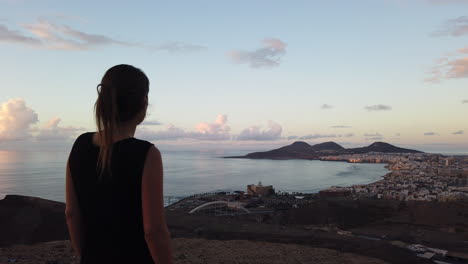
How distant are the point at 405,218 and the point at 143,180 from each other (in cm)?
2851

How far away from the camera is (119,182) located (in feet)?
4.08

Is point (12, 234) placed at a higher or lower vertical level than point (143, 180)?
lower

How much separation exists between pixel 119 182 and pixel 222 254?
10.4 m

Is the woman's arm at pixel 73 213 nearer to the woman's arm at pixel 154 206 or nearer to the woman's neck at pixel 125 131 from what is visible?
the woman's neck at pixel 125 131

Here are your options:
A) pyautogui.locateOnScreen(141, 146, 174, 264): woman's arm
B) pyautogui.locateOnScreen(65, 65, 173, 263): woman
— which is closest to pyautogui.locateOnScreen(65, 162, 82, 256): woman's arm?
pyautogui.locateOnScreen(65, 65, 173, 263): woman

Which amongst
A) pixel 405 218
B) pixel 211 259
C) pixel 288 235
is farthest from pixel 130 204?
pixel 405 218

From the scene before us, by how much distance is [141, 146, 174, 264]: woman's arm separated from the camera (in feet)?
3.93

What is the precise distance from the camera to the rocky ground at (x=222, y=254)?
1008 cm

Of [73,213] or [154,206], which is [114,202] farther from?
[73,213]

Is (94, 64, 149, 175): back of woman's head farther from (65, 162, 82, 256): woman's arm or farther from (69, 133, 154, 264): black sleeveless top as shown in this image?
(65, 162, 82, 256): woman's arm

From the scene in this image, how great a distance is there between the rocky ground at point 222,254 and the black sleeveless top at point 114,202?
9.16m

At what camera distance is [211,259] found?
34.2ft

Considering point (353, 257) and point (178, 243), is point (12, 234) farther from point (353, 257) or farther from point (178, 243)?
point (353, 257)

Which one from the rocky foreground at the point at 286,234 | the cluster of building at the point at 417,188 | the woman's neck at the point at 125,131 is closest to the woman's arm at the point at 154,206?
the woman's neck at the point at 125,131
